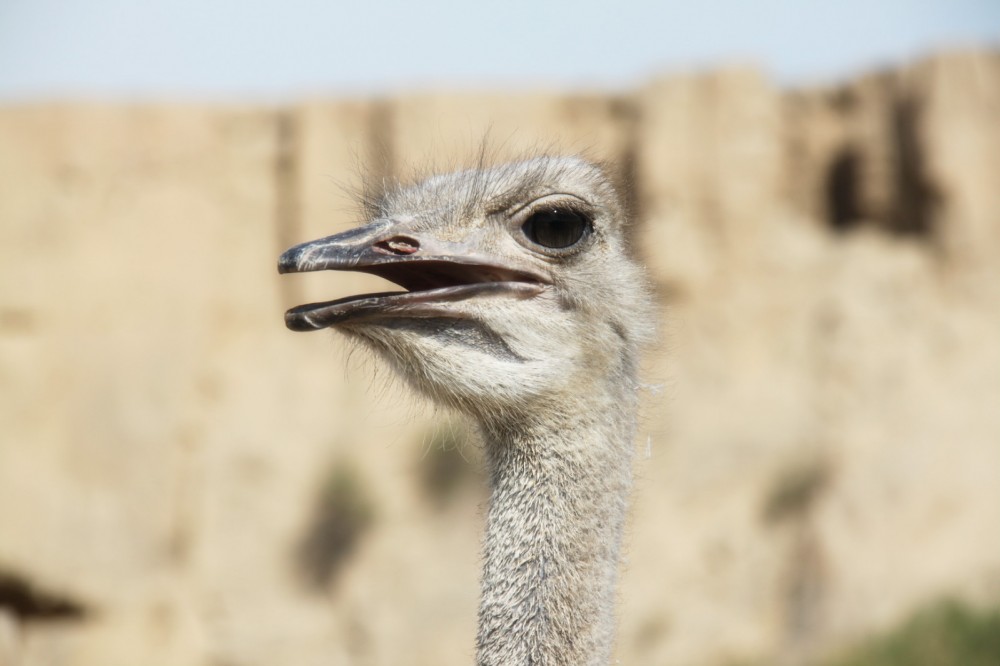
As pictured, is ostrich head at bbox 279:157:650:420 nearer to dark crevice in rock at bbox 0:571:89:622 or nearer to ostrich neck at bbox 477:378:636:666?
ostrich neck at bbox 477:378:636:666

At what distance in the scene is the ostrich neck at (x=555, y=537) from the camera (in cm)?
246

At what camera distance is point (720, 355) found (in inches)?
516

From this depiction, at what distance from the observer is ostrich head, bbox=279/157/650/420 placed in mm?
2520

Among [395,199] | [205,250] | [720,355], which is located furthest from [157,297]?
[395,199]

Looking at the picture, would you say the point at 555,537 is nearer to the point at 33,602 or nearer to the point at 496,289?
the point at 496,289

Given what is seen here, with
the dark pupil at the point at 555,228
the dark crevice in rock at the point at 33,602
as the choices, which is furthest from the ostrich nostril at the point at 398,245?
the dark crevice in rock at the point at 33,602

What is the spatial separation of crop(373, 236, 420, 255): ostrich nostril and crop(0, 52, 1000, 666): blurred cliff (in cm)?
889

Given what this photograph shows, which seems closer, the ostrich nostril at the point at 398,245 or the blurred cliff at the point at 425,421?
the ostrich nostril at the point at 398,245

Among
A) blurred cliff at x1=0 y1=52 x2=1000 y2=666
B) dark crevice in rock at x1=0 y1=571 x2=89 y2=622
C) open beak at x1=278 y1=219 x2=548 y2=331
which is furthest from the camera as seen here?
dark crevice in rock at x1=0 y1=571 x2=89 y2=622

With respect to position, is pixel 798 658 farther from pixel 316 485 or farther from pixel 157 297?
pixel 157 297

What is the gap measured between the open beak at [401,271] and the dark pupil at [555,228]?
0.32ft

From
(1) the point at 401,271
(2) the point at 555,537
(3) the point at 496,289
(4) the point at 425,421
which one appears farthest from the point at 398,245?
(4) the point at 425,421

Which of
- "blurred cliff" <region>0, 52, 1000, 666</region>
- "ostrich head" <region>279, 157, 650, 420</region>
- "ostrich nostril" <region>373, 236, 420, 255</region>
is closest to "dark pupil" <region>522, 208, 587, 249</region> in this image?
"ostrich head" <region>279, 157, 650, 420</region>

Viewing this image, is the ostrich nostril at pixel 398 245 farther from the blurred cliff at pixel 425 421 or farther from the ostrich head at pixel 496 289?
the blurred cliff at pixel 425 421
